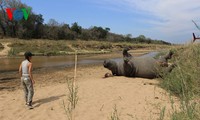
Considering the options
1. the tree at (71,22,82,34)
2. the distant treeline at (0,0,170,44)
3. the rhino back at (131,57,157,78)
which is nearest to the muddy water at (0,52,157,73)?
the rhino back at (131,57,157,78)

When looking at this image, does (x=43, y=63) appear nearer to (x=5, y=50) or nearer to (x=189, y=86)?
(x=5, y=50)

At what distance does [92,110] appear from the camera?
7.74 m

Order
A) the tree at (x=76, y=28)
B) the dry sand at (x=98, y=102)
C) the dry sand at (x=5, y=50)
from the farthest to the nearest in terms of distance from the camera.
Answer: the tree at (x=76, y=28)
the dry sand at (x=5, y=50)
the dry sand at (x=98, y=102)

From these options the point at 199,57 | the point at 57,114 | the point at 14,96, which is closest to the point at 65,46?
the point at 14,96

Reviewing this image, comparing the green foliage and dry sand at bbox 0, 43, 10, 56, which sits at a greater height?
the green foliage

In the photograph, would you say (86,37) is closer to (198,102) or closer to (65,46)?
(65,46)

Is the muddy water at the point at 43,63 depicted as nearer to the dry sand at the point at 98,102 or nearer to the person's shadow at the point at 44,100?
the dry sand at the point at 98,102

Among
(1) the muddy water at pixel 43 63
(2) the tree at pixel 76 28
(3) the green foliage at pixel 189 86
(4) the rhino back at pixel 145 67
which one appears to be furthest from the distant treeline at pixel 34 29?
(3) the green foliage at pixel 189 86

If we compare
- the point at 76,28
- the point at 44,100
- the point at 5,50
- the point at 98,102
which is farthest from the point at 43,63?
the point at 76,28

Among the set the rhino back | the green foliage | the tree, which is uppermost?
the tree

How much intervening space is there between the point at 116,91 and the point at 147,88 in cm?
100

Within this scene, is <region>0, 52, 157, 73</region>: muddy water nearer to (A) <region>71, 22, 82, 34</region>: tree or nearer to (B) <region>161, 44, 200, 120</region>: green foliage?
(B) <region>161, 44, 200, 120</region>: green foliage

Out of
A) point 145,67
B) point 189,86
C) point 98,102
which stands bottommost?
point 98,102

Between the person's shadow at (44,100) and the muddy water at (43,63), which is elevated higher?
the person's shadow at (44,100)
